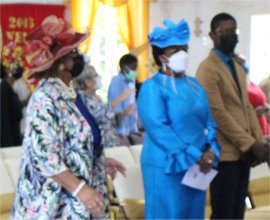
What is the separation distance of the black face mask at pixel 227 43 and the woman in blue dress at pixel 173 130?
28 centimetres

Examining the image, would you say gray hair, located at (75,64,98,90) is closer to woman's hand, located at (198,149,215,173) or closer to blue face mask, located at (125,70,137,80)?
woman's hand, located at (198,149,215,173)

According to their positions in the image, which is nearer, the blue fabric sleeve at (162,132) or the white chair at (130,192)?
the blue fabric sleeve at (162,132)

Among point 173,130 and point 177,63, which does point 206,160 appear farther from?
point 177,63

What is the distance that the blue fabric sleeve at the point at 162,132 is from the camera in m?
3.08

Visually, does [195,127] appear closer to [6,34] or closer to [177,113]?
[177,113]

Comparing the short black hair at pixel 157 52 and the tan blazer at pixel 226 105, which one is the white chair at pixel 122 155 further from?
the short black hair at pixel 157 52

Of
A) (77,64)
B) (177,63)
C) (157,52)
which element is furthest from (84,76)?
(77,64)

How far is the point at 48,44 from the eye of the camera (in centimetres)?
248

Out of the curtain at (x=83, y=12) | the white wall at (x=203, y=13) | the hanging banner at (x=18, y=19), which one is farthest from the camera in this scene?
the curtain at (x=83, y=12)

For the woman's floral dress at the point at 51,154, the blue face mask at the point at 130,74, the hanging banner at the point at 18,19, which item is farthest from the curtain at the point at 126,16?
the woman's floral dress at the point at 51,154

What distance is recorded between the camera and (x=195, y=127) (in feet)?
10.4

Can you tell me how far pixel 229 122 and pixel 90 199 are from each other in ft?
4.18

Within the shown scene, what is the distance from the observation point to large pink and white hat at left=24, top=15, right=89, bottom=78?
2451 mm

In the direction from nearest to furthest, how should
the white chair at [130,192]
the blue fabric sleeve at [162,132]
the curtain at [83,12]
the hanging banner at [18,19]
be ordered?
the blue fabric sleeve at [162,132] → the white chair at [130,192] → the hanging banner at [18,19] → the curtain at [83,12]
